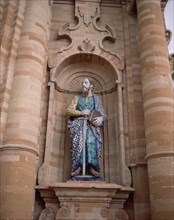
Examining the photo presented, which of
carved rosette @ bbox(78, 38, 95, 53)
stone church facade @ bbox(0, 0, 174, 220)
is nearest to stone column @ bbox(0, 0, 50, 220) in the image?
stone church facade @ bbox(0, 0, 174, 220)

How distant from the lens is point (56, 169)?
7.04m

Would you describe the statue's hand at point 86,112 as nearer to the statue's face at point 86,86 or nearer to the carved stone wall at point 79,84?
the statue's face at point 86,86

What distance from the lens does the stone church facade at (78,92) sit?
5.82m

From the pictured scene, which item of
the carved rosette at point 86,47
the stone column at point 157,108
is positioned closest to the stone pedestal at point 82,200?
the stone column at point 157,108

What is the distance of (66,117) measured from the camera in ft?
25.3

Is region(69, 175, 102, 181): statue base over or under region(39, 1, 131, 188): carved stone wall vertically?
under

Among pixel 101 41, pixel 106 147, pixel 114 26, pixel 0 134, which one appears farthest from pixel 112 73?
pixel 0 134

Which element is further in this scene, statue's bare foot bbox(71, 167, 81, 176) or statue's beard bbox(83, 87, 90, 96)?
statue's beard bbox(83, 87, 90, 96)

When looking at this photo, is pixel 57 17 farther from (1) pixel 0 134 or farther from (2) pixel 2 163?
(2) pixel 2 163

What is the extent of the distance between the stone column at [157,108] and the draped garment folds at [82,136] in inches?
48.7

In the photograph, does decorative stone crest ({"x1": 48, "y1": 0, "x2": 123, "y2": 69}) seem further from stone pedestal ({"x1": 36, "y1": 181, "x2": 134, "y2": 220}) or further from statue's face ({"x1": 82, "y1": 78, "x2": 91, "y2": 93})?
stone pedestal ({"x1": 36, "y1": 181, "x2": 134, "y2": 220})

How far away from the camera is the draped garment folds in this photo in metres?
6.71

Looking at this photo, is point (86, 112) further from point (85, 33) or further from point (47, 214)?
point (85, 33)

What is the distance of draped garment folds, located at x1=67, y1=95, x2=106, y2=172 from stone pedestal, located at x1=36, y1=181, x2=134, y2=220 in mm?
614
